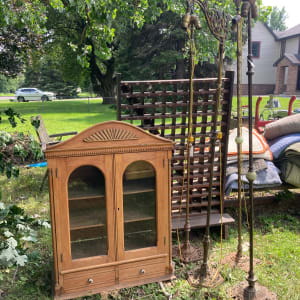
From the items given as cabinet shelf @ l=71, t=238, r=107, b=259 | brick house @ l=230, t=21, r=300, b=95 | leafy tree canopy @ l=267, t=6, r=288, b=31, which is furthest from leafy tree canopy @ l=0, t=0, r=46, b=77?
leafy tree canopy @ l=267, t=6, r=288, b=31

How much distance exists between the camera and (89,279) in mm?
2645

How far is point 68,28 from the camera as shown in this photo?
1886cm

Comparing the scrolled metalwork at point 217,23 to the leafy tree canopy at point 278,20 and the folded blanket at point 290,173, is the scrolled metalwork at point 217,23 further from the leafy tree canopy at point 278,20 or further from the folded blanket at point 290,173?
the leafy tree canopy at point 278,20

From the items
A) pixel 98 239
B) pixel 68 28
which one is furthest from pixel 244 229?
pixel 68 28

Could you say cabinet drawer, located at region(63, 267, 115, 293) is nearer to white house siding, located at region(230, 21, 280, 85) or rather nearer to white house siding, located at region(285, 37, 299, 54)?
white house siding, located at region(230, 21, 280, 85)

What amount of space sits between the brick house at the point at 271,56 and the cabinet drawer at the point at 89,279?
25.6 metres

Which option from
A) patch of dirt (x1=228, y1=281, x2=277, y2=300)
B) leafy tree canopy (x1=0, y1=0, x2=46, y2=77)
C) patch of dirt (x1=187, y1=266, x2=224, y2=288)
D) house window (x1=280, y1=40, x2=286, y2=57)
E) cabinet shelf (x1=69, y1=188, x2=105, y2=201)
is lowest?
patch of dirt (x1=228, y1=281, x2=277, y2=300)

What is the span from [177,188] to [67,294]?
1.59 metres

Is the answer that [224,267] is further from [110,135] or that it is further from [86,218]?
[110,135]

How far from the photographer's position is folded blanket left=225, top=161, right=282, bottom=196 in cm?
384

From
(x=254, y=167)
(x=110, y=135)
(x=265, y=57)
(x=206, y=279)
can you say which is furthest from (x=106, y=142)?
(x=265, y=57)

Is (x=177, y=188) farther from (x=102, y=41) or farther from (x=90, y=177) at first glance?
(x=102, y=41)

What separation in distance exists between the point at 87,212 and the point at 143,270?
719mm

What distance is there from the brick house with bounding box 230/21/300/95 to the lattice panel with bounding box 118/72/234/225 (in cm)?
2413
